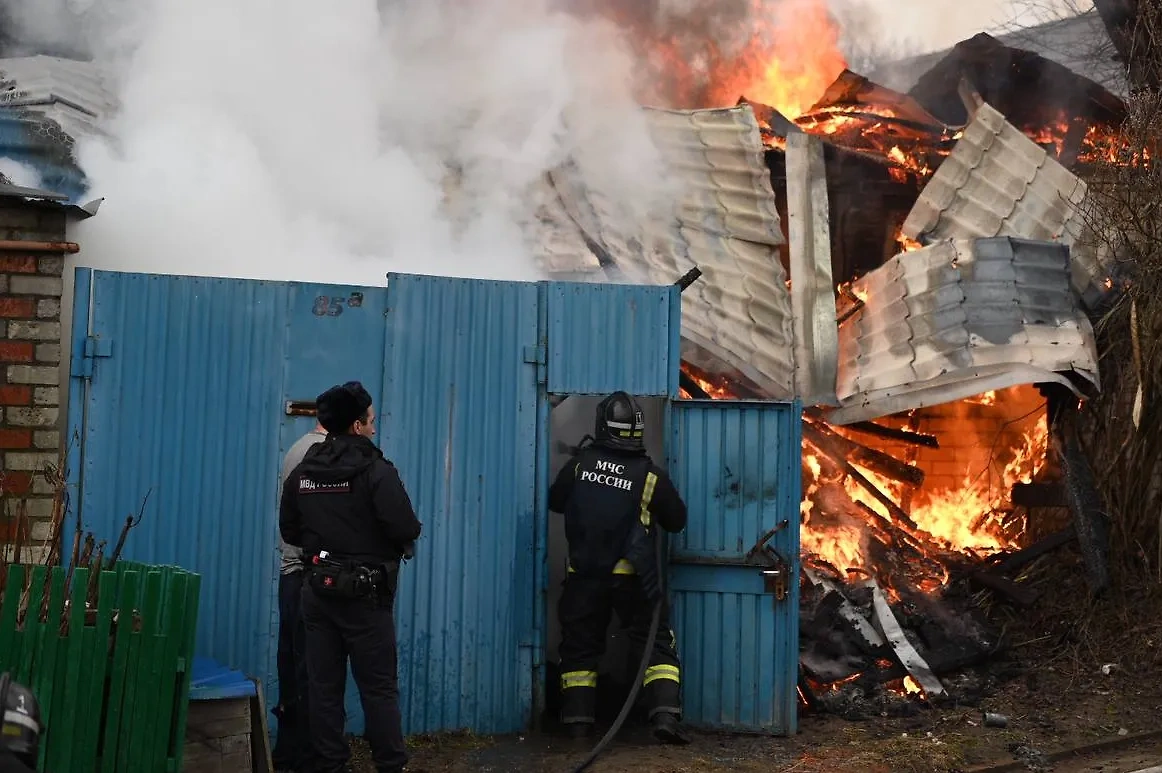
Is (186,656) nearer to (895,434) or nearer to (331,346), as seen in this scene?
(331,346)

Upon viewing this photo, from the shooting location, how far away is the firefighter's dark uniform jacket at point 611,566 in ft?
21.7

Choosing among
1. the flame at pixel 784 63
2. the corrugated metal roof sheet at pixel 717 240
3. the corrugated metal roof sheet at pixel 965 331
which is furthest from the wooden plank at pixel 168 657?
the flame at pixel 784 63

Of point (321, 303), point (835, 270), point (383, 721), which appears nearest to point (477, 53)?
point (835, 270)

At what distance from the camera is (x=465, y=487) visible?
6.82 metres

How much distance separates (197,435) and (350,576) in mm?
1688

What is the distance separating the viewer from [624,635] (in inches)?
285

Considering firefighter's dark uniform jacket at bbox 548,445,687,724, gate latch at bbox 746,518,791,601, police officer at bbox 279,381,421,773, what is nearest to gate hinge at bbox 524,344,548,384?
firefighter's dark uniform jacket at bbox 548,445,687,724

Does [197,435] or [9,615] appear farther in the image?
[197,435]

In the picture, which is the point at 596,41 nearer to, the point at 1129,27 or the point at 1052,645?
the point at 1129,27

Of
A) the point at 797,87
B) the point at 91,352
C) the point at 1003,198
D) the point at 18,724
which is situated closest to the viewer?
the point at 18,724

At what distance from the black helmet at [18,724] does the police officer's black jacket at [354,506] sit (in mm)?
2689

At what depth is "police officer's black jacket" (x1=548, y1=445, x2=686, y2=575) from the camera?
6602 mm

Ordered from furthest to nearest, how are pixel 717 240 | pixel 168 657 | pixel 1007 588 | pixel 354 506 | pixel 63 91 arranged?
1. pixel 717 240
2. pixel 63 91
3. pixel 1007 588
4. pixel 354 506
5. pixel 168 657

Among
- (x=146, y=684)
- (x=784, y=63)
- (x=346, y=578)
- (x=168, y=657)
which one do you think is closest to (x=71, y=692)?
(x=146, y=684)
